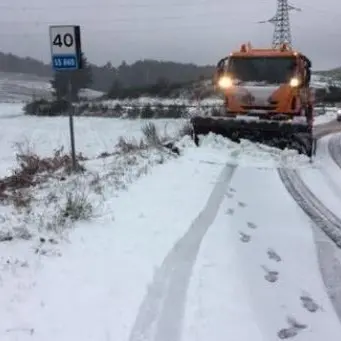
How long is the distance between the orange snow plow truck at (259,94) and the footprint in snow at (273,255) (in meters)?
8.19

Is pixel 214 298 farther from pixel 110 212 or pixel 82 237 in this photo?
pixel 110 212

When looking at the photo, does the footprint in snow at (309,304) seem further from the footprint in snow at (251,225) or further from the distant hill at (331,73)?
the distant hill at (331,73)

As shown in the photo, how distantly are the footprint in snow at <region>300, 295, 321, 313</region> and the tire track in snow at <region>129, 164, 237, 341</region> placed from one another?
3.21 ft

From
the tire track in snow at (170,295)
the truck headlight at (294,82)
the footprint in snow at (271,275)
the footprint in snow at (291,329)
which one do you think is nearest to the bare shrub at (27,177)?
the tire track in snow at (170,295)

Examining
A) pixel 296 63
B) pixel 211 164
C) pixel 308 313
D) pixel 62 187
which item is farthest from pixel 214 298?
pixel 296 63

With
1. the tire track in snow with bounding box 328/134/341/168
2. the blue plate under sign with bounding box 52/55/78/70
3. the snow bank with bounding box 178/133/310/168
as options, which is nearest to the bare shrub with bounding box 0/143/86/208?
the blue plate under sign with bounding box 52/55/78/70

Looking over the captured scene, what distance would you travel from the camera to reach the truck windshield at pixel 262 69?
1577 centimetres

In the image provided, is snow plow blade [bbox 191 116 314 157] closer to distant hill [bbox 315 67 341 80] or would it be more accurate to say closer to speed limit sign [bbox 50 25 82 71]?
speed limit sign [bbox 50 25 82 71]

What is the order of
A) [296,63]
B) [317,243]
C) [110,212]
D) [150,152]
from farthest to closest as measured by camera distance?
1. [296,63]
2. [150,152]
3. [110,212]
4. [317,243]

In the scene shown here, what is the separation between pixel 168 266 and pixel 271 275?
971 mm

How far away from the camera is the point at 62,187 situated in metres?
9.95

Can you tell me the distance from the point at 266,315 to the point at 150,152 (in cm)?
907

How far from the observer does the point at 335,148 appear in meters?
17.0

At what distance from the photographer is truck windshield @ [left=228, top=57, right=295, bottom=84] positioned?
15766 millimetres
